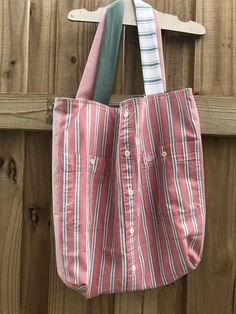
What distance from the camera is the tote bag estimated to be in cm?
73

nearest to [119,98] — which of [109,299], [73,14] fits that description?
[73,14]

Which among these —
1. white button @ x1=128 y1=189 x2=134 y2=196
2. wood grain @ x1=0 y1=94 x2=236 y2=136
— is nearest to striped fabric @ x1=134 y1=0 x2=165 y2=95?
wood grain @ x1=0 y1=94 x2=236 y2=136

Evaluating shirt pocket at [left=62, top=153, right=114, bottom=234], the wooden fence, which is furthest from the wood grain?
shirt pocket at [left=62, top=153, right=114, bottom=234]

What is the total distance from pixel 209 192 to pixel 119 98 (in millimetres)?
316

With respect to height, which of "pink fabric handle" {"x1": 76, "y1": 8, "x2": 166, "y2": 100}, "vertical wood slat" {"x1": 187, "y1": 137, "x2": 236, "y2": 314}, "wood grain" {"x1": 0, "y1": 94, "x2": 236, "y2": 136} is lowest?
"vertical wood slat" {"x1": 187, "y1": 137, "x2": 236, "y2": 314}

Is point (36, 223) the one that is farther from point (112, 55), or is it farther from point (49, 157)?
point (112, 55)

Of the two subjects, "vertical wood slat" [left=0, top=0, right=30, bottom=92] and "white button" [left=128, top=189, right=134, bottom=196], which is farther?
"vertical wood slat" [left=0, top=0, right=30, bottom=92]

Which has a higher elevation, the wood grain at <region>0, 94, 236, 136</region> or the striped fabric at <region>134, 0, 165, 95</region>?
the striped fabric at <region>134, 0, 165, 95</region>

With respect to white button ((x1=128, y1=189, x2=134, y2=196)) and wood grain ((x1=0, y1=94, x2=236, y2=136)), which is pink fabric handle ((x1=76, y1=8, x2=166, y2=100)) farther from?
white button ((x1=128, y1=189, x2=134, y2=196))

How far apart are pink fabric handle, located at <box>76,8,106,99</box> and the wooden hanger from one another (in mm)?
31

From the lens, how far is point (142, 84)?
880 mm

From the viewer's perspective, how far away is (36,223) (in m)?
0.87

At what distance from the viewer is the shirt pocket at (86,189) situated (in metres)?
0.73

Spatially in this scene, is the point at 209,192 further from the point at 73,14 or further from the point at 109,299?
the point at 73,14
